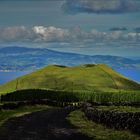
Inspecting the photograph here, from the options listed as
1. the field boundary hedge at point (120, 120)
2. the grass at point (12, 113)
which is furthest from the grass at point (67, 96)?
the field boundary hedge at point (120, 120)

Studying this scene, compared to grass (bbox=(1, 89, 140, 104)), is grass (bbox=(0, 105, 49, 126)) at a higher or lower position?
lower

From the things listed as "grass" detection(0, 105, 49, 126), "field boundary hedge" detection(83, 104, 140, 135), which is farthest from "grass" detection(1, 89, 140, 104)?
"field boundary hedge" detection(83, 104, 140, 135)

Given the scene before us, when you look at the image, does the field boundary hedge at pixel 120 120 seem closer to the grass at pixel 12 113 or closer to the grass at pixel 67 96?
the grass at pixel 12 113

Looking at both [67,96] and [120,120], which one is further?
[67,96]

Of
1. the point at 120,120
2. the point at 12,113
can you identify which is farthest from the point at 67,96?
the point at 120,120

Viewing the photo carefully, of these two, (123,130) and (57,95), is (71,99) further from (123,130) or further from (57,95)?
(123,130)

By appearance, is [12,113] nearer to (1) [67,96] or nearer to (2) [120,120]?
(2) [120,120]

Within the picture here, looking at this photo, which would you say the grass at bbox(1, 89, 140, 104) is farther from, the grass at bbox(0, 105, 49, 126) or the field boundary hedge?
the field boundary hedge

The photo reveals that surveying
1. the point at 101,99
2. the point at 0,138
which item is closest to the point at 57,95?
the point at 101,99

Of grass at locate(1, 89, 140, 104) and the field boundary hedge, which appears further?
grass at locate(1, 89, 140, 104)

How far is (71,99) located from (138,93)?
26585 millimetres

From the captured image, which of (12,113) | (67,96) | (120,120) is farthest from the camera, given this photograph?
(67,96)

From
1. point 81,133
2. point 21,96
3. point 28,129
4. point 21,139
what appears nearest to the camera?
point 21,139

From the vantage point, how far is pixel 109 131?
53562 mm
